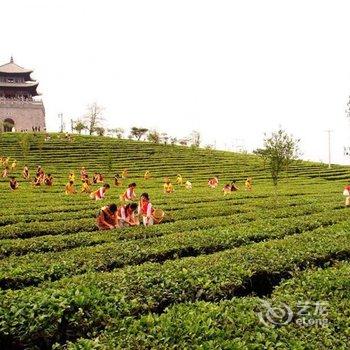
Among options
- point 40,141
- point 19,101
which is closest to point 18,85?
point 19,101

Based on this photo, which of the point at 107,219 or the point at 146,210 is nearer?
the point at 107,219

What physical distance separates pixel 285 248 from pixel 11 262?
699 cm

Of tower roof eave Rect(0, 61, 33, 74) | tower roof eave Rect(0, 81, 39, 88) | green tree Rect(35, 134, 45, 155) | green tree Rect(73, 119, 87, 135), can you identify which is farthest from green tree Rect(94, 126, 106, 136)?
green tree Rect(35, 134, 45, 155)

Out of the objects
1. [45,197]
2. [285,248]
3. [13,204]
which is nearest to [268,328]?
[285,248]

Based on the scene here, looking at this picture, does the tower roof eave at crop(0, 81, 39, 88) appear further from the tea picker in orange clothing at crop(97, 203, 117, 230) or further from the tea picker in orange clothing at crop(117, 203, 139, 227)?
the tea picker in orange clothing at crop(97, 203, 117, 230)

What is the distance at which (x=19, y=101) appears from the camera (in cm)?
10112

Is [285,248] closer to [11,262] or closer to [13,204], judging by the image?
[11,262]

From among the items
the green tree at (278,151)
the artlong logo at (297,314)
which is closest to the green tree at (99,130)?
the green tree at (278,151)

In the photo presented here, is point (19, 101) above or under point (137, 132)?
above

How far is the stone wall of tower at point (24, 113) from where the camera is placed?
9944 centimetres

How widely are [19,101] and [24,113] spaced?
2897 millimetres

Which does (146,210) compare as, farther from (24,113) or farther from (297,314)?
(24,113)

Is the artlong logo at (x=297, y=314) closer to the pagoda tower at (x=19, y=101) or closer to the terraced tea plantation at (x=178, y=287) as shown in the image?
the terraced tea plantation at (x=178, y=287)

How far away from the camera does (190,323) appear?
6.59 meters
